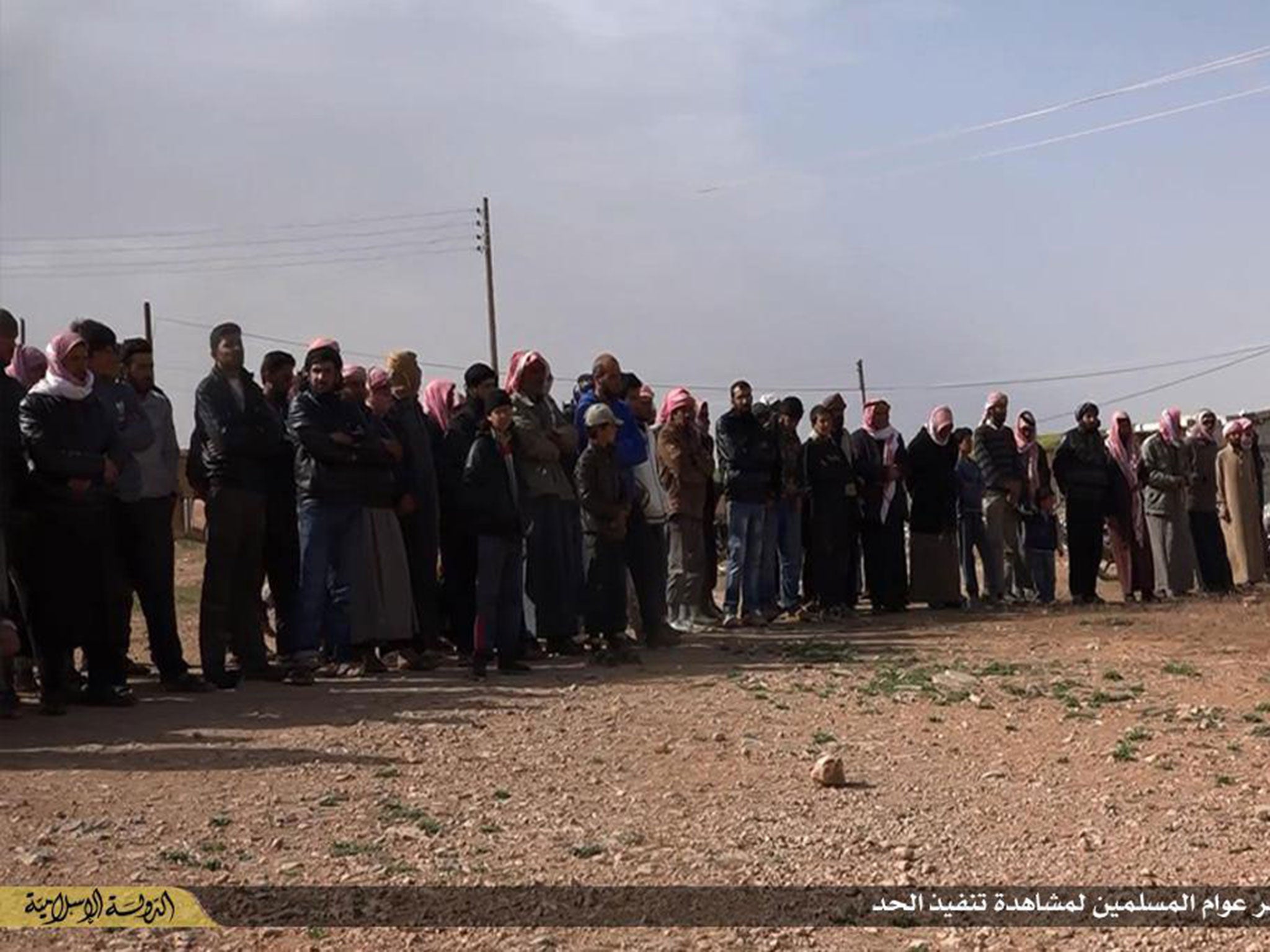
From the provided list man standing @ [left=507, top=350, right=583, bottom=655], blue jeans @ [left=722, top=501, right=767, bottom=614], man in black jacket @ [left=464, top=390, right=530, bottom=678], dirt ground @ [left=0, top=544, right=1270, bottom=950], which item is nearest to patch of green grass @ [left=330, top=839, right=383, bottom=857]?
dirt ground @ [left=0, top=544, right=1270, bottom=950]

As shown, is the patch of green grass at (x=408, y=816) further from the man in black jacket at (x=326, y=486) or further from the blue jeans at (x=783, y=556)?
the blue jeans at (x=783, y=556)

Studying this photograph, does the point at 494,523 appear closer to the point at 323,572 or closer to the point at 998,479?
the point at 323,572

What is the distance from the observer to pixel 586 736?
848 centimetres

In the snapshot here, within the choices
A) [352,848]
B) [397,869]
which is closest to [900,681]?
[352,848]

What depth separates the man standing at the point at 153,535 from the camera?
1013 cm

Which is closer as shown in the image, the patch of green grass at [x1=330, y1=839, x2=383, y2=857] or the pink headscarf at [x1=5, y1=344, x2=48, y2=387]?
the patch of green grass at [x1=330, y1=839, x2=383, y2=857]

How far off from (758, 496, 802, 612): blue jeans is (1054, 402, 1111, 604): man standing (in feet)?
9.98

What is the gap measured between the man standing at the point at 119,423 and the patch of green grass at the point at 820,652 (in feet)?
14.2

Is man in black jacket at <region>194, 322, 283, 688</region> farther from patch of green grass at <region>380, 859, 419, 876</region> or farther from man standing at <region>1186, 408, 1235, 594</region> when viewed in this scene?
man standing at <region>1186, 408, 1235, 594</region>

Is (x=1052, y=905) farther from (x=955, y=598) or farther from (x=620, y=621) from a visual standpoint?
(x=955, y=598)

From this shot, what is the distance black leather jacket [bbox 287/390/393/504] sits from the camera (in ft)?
34.8

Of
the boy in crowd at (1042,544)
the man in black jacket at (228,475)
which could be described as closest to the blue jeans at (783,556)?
the boy in crowd at (1042,544)

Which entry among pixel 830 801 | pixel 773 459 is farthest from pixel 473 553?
pixel 830 801

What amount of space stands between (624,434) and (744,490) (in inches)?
85.6
